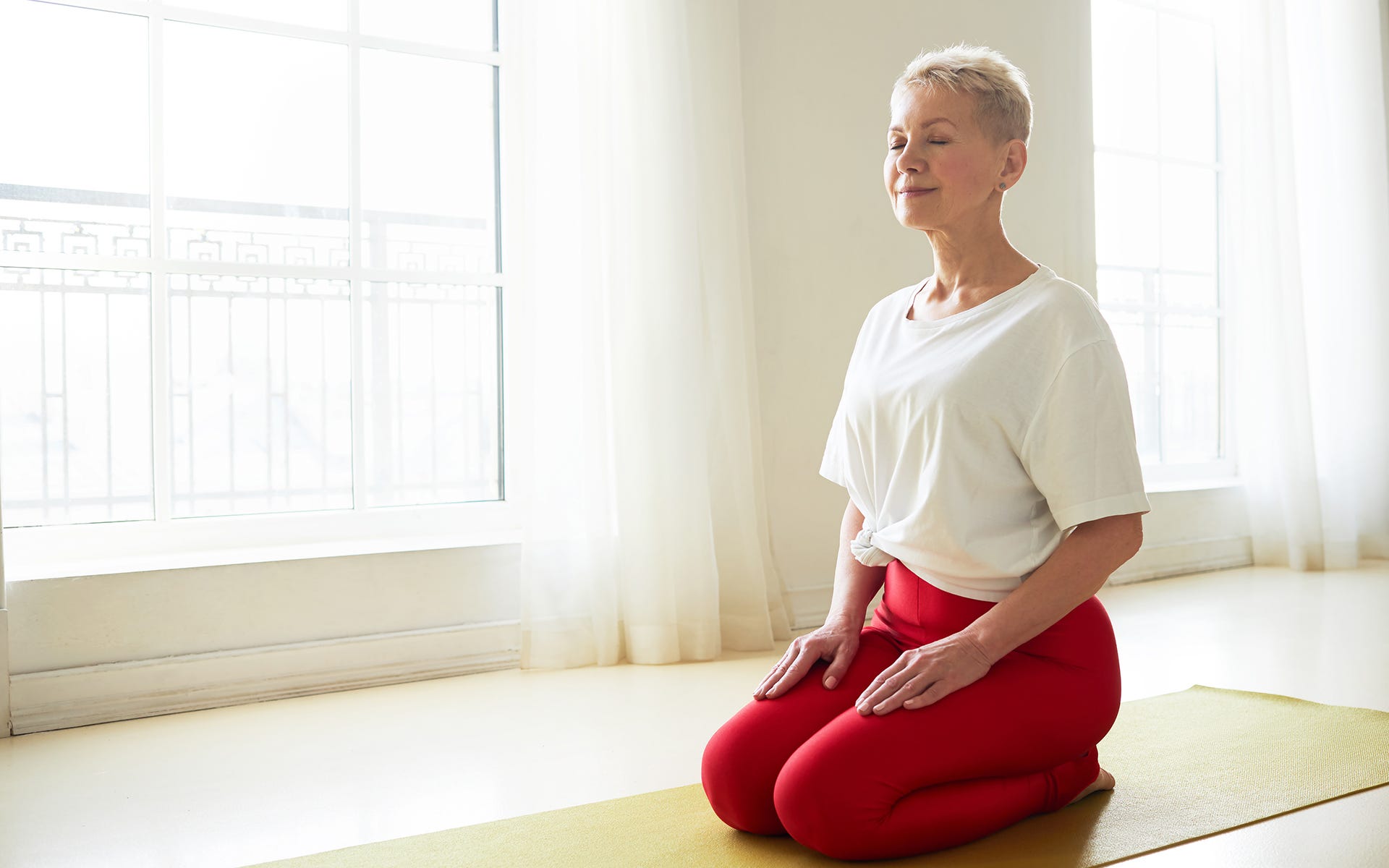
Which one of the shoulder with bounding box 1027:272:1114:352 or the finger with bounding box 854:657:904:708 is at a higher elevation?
the shoulder with bounding box 1027:272:1114:352

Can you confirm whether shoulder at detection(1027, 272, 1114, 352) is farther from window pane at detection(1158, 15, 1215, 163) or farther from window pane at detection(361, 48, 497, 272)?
window pane at detection(1158, 15, 1215, 163)

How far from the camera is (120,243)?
9.62 ft

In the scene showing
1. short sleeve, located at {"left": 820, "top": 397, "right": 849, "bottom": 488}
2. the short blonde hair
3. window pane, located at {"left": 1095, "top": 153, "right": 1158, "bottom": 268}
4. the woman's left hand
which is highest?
window pane, located at {"left": 1095, "top": 153, "right": 1158, "bottom": 268}

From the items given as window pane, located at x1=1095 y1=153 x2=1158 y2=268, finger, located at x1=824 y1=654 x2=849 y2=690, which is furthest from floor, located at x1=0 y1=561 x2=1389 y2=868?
window pane, located at x1=1095 y1=153 x2=1158 y2=268

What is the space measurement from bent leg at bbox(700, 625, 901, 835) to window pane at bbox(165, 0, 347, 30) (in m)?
2.41

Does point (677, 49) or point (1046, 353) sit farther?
point (677, 49)

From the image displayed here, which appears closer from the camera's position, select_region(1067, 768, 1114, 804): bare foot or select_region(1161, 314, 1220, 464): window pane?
select_region(1067, 768, 1114, 804): bare foot

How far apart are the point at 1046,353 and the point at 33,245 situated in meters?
2.44

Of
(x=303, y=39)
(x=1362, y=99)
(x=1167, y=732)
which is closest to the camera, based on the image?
(x=1167, y=732)

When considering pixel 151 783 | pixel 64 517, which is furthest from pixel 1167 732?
pixel 64 517

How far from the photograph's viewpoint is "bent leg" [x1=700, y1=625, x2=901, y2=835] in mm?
1688

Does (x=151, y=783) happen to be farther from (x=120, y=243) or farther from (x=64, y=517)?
(x=120, y=243)

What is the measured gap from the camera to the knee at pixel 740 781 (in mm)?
1688

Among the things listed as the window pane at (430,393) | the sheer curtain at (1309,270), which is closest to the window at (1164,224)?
the sheer curtain at (1309,270)
